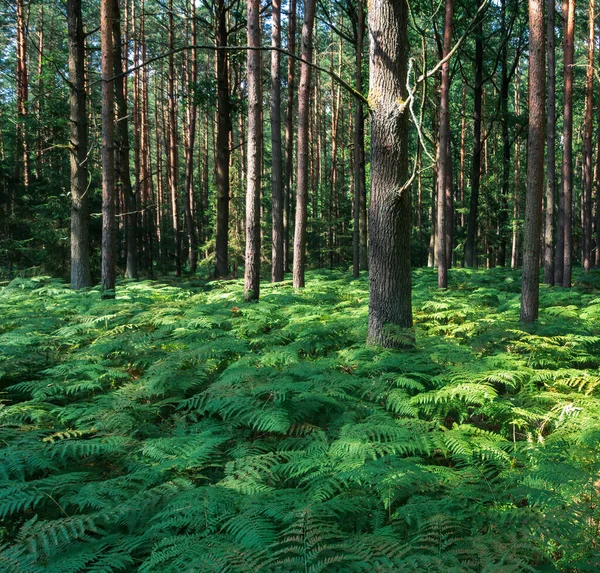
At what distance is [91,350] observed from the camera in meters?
5.35

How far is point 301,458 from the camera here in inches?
118

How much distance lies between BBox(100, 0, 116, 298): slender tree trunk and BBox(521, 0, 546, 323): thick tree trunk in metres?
8.06

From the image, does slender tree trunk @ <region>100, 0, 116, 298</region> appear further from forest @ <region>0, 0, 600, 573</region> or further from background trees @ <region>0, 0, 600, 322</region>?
background trees @ <region>0, 0, 600, 322</region>

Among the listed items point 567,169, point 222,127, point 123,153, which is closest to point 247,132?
point 222,127

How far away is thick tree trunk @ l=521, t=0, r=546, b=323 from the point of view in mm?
6734

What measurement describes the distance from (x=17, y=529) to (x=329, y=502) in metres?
1.93

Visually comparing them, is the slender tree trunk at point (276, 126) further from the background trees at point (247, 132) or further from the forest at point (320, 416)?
the forest at point (320, 416)

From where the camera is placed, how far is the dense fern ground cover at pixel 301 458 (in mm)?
2119

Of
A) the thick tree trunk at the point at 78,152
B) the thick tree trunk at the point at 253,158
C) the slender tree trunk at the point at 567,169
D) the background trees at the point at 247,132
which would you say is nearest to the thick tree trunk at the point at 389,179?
the background trees at the point at 247,132

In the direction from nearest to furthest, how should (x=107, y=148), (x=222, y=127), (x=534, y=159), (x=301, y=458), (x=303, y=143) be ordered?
(x=301, y=458) < (x=534, y=159) < (x=107, y=148) < (x=303, y=143) < (x=222, y=127)

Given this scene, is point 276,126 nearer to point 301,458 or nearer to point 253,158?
point 253,158

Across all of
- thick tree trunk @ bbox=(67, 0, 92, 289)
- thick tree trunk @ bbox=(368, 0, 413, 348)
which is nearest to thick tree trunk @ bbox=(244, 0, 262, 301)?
thick tree trunk @ bbox=(368, 0, 413, 348)

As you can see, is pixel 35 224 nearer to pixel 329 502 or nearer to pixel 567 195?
pixel 329 502

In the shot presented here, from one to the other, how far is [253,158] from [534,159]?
16.7 ft
